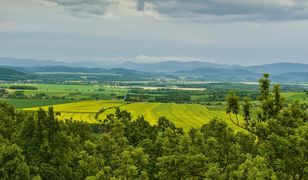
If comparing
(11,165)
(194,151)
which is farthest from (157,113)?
(11,165)

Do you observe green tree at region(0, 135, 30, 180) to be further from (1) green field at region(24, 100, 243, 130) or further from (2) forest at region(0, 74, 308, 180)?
(1) green field at region(24, 100, 243, 130)

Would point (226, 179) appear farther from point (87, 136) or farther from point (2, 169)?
point (87, 136)

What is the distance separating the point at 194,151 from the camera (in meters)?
38.2

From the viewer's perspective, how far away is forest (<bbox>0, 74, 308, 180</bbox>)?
28.9 meters

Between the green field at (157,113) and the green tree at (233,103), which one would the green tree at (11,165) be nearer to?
the green tree at (233,103)

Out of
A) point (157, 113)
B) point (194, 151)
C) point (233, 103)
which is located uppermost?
point (233, 103)

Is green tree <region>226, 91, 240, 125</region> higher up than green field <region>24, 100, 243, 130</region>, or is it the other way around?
green tree <region>226, 91, 240, 125</region>

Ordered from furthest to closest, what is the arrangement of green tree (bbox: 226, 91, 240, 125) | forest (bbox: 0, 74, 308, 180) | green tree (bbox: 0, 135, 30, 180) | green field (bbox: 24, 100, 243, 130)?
green field (bbox: 24, 100, 243, 130), green tree (bbox: 0, 135, 30, 180), green tree (bbox: 226, 91, 240, 125), forest (bbox: 0, 74, 308, 180)

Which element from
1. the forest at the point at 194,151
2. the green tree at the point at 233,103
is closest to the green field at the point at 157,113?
the forest at the point at 194,151

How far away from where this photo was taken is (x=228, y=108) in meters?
31.6

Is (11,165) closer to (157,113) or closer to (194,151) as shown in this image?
(194,151)

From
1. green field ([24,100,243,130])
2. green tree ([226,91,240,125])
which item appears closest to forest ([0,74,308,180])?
green tree ([226,91,240,125])

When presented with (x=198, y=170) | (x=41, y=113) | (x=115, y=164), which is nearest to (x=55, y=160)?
(x=41, y=113)

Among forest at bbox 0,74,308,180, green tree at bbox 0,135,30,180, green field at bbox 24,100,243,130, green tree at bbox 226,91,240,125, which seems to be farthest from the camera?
green field at bbox 24,100,243,130
